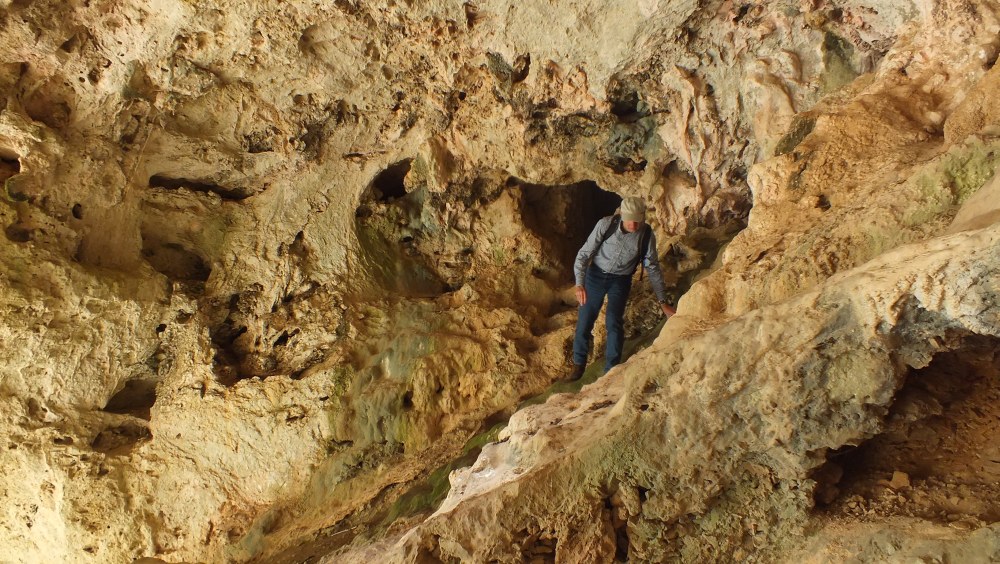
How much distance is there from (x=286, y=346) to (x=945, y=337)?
5068 millimetres

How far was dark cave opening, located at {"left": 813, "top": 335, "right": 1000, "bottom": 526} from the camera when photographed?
6.61 feet

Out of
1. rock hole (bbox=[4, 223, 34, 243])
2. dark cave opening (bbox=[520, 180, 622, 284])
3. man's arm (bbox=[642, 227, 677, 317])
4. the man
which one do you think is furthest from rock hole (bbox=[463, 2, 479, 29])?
rock hole (bbox=[4, 223, 34, 243])

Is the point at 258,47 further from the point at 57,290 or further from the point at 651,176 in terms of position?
the point at 651,176

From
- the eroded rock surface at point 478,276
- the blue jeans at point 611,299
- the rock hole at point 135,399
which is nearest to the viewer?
the eroded rock surface at point 478,276

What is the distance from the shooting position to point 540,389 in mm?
5109

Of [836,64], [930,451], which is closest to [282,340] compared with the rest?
[930,451]

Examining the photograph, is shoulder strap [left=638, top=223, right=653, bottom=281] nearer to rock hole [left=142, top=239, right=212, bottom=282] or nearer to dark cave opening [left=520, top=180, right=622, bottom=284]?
dark cave opening [left=520, top=180, right=622, bottom=284]

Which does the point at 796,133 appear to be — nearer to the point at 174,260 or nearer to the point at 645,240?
the point at 645,240

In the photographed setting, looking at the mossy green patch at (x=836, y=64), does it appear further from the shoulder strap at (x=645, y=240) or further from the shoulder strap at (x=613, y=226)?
the shoulder strap at (x=613, y=226)

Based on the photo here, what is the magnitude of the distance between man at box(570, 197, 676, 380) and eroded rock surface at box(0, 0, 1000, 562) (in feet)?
2.42

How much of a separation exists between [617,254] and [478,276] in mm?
2400

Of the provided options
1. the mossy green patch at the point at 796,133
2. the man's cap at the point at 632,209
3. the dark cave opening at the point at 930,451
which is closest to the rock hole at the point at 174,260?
the man's cap at the point at 632,209

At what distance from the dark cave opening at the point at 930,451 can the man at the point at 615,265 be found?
1.68m

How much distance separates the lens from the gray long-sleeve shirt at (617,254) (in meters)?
3.91
